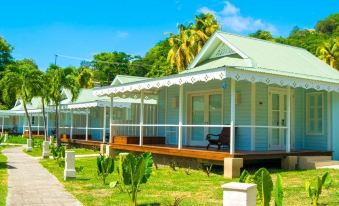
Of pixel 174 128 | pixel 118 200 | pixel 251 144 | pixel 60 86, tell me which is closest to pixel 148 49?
pixel 60 86

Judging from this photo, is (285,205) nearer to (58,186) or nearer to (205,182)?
(205,182)

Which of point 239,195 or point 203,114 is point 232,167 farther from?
point 239,195

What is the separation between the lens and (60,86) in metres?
29.5

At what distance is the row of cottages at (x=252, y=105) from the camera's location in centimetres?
1452

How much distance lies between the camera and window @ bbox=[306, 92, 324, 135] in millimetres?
17016

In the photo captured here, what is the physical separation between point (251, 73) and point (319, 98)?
5.46 m

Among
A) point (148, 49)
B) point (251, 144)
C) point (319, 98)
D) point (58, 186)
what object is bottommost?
point (58, 186)

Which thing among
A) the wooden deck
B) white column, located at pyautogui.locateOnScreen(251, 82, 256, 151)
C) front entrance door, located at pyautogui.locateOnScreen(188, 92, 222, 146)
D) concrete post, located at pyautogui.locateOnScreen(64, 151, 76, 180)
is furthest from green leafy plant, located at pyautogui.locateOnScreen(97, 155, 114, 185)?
front entrance door, located at pyautogui.locateOnScreen(188, 92, 222, 146)

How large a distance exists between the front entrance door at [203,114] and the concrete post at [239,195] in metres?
11.4

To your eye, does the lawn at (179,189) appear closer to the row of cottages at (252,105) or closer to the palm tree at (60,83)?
the row of cottages at (252,105)

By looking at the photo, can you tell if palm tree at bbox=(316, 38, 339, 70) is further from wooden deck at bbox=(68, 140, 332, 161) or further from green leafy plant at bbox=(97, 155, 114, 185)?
green leafy plant at bbox=(97, 155, 114, 185)

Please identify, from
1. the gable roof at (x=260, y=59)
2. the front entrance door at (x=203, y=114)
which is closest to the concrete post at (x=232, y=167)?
the front entrance door at (x=203, y=114)

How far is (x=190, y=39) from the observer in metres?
36.2

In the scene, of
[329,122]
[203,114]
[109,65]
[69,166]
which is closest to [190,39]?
[203,114]
